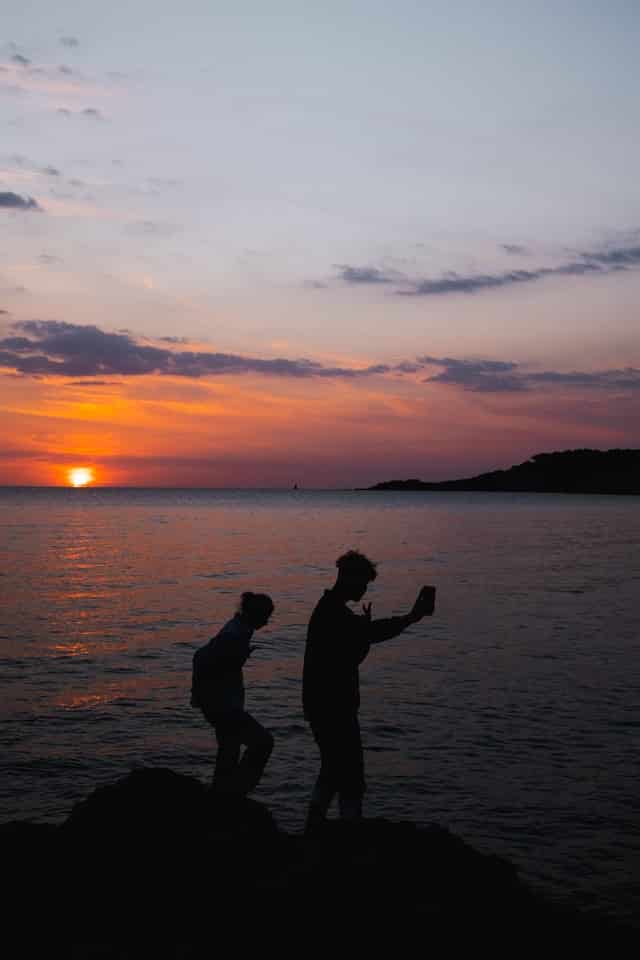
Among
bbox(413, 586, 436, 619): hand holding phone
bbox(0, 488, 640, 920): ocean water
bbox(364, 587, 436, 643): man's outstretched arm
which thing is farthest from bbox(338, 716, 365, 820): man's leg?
bbox(0, 488, 640, 920): ocean water

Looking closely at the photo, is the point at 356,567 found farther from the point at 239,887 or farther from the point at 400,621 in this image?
the point at 239,887

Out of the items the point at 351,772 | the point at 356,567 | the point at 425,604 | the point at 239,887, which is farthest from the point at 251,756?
the point at 425,604

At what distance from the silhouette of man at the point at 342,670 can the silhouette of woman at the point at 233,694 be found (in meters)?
0.64

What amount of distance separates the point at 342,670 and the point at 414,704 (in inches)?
366

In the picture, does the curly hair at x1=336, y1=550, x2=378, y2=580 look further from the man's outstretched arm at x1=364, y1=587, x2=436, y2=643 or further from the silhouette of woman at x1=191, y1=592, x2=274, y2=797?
the silhouette of woman at x1=191, y1=592, x2=274, y2=797

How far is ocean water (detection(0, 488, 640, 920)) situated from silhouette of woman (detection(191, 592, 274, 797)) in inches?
100

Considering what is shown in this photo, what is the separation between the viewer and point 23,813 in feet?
34.6

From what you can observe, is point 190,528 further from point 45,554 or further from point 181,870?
point 181,870

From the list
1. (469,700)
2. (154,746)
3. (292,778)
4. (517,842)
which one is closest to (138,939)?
(517,842)

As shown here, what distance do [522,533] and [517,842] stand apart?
67.2 m

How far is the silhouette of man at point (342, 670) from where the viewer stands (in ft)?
23.6

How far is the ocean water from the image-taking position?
34.4 ft

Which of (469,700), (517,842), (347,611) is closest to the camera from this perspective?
(347,611)

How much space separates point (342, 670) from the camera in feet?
23.9
